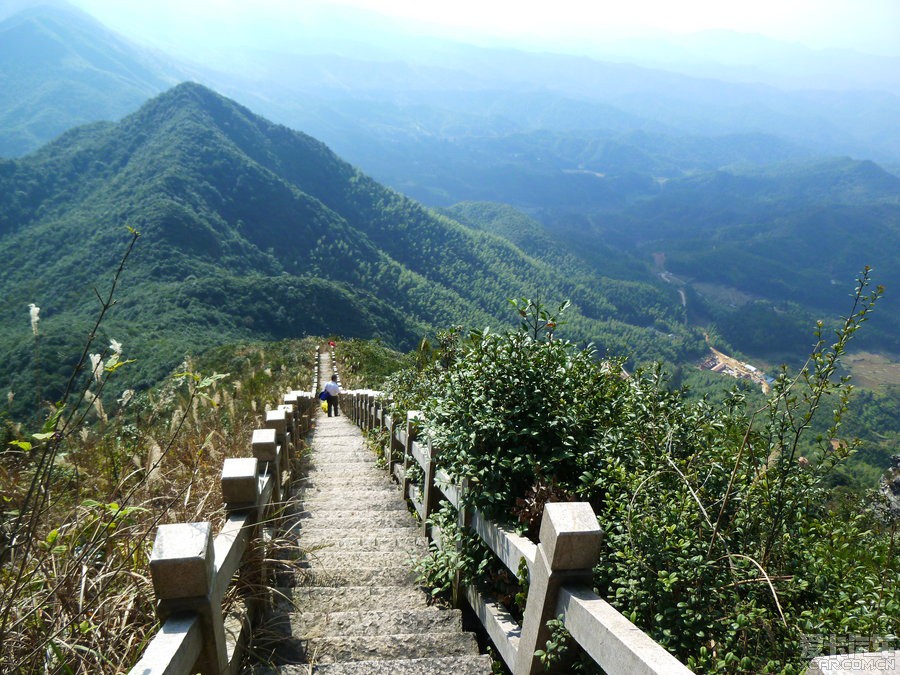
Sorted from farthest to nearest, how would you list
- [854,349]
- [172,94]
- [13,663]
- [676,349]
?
[172,94] → [854,349] → [676,349] → [13,663]

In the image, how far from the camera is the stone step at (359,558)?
3918 millimetres

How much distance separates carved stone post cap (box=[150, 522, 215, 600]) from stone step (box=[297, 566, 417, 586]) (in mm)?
1849

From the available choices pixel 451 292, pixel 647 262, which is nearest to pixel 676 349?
pixel 451 292

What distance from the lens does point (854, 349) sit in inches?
5148

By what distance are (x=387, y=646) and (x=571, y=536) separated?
1447mm

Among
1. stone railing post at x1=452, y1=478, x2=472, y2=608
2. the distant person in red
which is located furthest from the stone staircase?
the distant person in red

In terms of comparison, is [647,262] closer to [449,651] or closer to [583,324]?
[583,324]

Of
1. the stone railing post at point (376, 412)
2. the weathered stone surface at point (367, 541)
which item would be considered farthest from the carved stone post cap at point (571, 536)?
the stone railing post at point (376, 412)

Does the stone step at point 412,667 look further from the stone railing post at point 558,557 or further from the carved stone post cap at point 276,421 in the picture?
the carved stone post cap at point 276,421

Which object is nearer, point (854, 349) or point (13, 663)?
point (13, 663)

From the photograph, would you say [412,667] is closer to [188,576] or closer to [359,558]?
A: [188,576]

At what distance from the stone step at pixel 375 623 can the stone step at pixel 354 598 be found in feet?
0.45

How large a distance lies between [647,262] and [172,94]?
523 ft

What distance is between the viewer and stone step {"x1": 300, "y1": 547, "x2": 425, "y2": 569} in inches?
154
